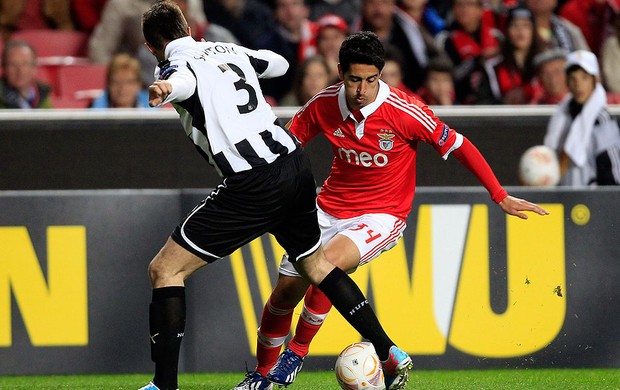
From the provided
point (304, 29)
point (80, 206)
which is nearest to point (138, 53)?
point (304, 29)

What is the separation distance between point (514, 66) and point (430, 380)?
386cm

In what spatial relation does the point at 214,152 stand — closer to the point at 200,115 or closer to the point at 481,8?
Answer: the point at 200,115

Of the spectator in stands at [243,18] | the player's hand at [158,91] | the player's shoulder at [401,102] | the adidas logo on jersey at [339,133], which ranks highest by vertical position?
the player's hand at [158,91]

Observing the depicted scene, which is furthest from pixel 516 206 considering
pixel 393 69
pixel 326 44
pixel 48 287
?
pixel 326 44

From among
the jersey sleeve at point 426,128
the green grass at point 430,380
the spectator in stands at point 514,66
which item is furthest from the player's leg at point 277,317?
the spectator in stands at point 514,66

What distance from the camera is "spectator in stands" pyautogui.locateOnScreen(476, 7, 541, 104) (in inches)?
389

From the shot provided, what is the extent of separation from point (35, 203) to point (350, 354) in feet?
8.37

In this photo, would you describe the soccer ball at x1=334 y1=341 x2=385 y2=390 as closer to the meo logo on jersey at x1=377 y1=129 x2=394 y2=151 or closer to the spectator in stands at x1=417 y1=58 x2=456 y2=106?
the meo logo on jersey at x1=377 y1=129 x2=394 y2=151

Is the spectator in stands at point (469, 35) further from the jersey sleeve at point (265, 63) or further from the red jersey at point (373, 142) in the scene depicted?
the jersey sleeve at point (265, 63)

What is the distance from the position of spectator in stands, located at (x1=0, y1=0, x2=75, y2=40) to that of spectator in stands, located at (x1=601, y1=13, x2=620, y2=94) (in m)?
4.81

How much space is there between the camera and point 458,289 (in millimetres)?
7551

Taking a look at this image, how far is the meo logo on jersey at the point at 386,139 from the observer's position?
625 centimetres

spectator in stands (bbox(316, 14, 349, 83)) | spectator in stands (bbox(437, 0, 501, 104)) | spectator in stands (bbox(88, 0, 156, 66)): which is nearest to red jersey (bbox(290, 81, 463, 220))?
spectator in stands (bbox(316, 14, 349, 83))

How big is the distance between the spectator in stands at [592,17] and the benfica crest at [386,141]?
537cm
